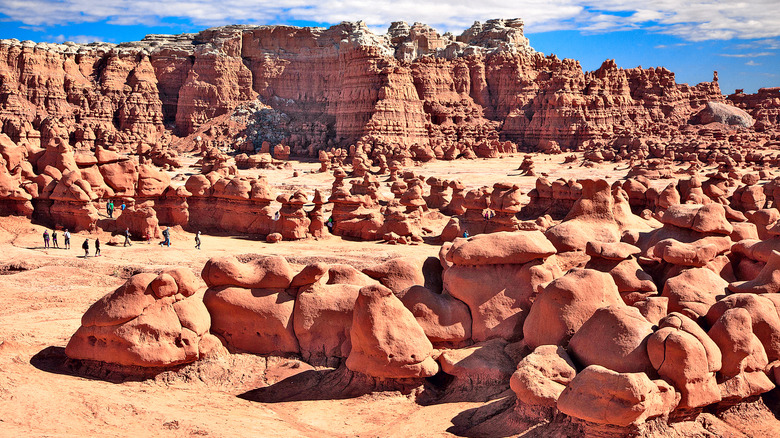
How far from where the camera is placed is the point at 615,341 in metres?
7.05

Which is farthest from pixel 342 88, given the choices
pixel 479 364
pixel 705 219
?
pixel 479 364

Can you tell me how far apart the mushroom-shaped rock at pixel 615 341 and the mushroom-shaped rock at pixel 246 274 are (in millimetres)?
4097

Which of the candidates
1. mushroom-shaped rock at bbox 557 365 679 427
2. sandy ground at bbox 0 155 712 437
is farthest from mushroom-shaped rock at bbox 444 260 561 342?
mushroom-shaped rock at bbox 557 365 679 427

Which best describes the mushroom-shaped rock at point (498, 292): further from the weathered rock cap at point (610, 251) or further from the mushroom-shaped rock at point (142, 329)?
the mushroom-shaped rock at point (142, 329)

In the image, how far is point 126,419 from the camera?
716 cm

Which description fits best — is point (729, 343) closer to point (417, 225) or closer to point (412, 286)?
point (412, 286)

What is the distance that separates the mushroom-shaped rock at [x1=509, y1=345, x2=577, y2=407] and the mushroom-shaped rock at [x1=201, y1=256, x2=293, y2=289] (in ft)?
12.7

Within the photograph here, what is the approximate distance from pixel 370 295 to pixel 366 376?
1013 millimetres

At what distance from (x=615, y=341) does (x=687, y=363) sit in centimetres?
71

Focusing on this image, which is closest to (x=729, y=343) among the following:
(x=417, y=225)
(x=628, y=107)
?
(x=417, y=225)

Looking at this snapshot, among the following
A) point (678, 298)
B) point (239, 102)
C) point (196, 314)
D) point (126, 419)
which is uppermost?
point (239, 102)

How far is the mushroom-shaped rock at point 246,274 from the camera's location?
31.2 ft

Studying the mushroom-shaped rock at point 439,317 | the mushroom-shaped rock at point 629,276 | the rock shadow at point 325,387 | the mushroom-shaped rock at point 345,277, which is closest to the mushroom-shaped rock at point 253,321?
the rock shadow at point 325,387

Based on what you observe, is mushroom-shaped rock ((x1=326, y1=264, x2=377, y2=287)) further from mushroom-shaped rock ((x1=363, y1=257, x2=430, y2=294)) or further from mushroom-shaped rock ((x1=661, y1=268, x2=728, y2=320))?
mushroom-shaped rock ((x1=661, y1=268, x2=728, y2=320))
